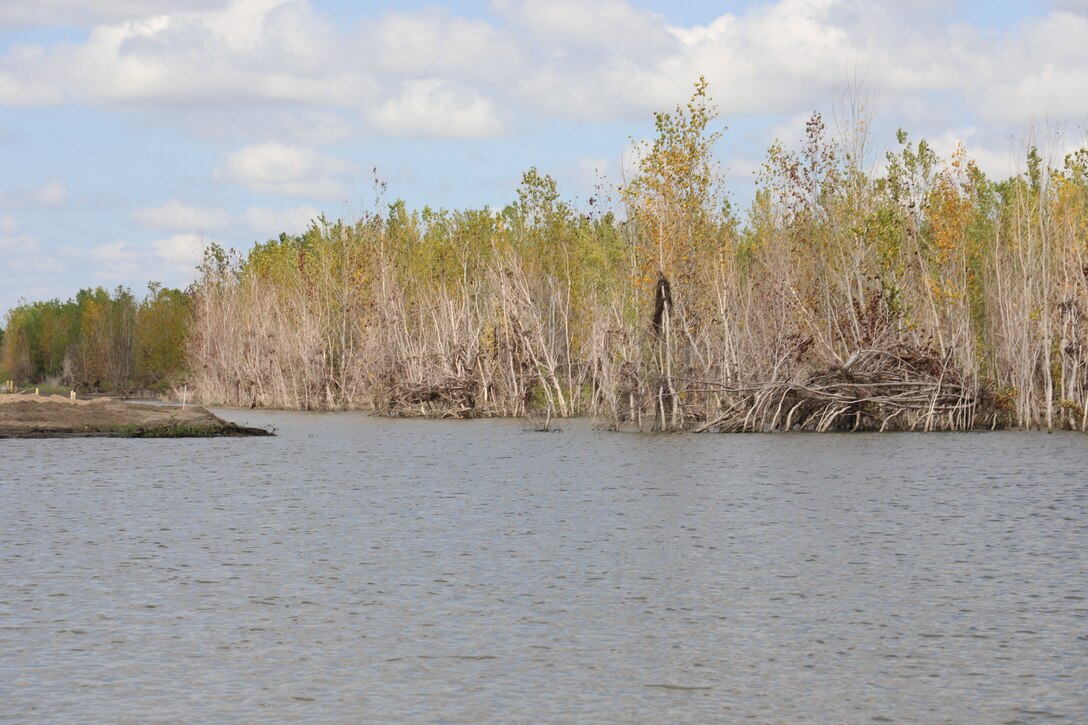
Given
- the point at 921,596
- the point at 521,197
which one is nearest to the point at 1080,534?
the point at 921,596

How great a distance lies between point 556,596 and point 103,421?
42339mm

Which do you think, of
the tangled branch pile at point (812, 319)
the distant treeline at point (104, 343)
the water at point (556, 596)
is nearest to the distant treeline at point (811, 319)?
the tangled branch pile at point (812, 319)

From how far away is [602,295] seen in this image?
229 ft

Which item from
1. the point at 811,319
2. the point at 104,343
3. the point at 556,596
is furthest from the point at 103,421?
the point at 104,343

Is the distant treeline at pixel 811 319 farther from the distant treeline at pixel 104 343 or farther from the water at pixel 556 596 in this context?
the distant treeline at pixel 104 343

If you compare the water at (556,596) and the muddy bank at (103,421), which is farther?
the muddy bank at (103,421)

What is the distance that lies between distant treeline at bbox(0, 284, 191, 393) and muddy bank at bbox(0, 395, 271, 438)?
53729 millimetres

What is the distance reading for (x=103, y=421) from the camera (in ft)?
181

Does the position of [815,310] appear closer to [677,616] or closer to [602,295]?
[602,295]

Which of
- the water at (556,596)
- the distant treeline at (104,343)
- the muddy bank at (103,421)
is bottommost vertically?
the water at (556,596)

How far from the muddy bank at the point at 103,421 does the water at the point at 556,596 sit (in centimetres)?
1830

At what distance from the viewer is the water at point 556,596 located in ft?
38.5

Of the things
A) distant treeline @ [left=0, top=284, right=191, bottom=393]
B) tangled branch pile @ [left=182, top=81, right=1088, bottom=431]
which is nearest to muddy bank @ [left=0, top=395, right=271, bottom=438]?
tangled branch pile @ [left=182, top=81, right=1088, bottom=431]

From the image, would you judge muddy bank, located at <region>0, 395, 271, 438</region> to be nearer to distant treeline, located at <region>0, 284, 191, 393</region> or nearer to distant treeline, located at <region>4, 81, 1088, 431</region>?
distant treeline, located at <region>4, 81, 1088, 431</region>
